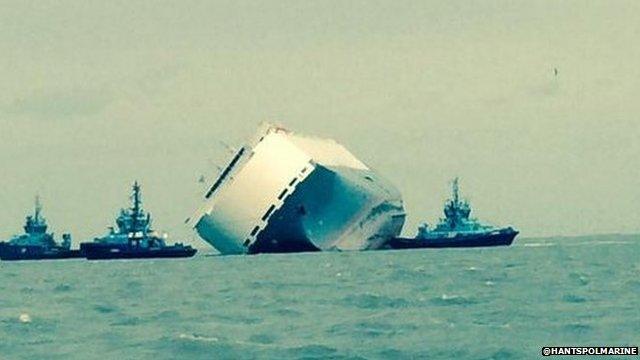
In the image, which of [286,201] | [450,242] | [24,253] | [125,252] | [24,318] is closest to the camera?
[24,318]

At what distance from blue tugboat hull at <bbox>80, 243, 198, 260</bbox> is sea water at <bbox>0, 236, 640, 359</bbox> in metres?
66.5

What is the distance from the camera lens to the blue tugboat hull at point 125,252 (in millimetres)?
141875

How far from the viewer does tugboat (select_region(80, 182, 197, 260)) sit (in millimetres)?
142000

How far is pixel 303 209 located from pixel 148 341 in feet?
274

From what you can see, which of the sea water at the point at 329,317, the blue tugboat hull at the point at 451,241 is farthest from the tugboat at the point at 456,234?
the sea water at the point at 329,317

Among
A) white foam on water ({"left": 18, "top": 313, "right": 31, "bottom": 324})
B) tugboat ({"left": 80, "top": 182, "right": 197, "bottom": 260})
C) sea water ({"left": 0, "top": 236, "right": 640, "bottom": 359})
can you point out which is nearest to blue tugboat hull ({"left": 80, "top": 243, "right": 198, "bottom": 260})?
tugboat ({"left": 80, "top": 182, "right": 197, "bottom": 260})

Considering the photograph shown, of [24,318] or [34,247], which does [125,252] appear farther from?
[24,318]

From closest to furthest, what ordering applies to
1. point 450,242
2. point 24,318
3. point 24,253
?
point 24,318, point 24,253, point 450,242

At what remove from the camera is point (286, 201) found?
119 metres

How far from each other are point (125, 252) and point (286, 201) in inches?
1195

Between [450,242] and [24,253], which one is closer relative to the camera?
[24,253]

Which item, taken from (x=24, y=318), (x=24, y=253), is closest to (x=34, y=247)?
(x=24, y=253)

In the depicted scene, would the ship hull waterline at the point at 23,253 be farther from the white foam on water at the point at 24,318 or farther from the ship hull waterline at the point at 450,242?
the white foam on water at the point at 24,318

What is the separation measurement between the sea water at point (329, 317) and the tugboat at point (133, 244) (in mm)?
66694
